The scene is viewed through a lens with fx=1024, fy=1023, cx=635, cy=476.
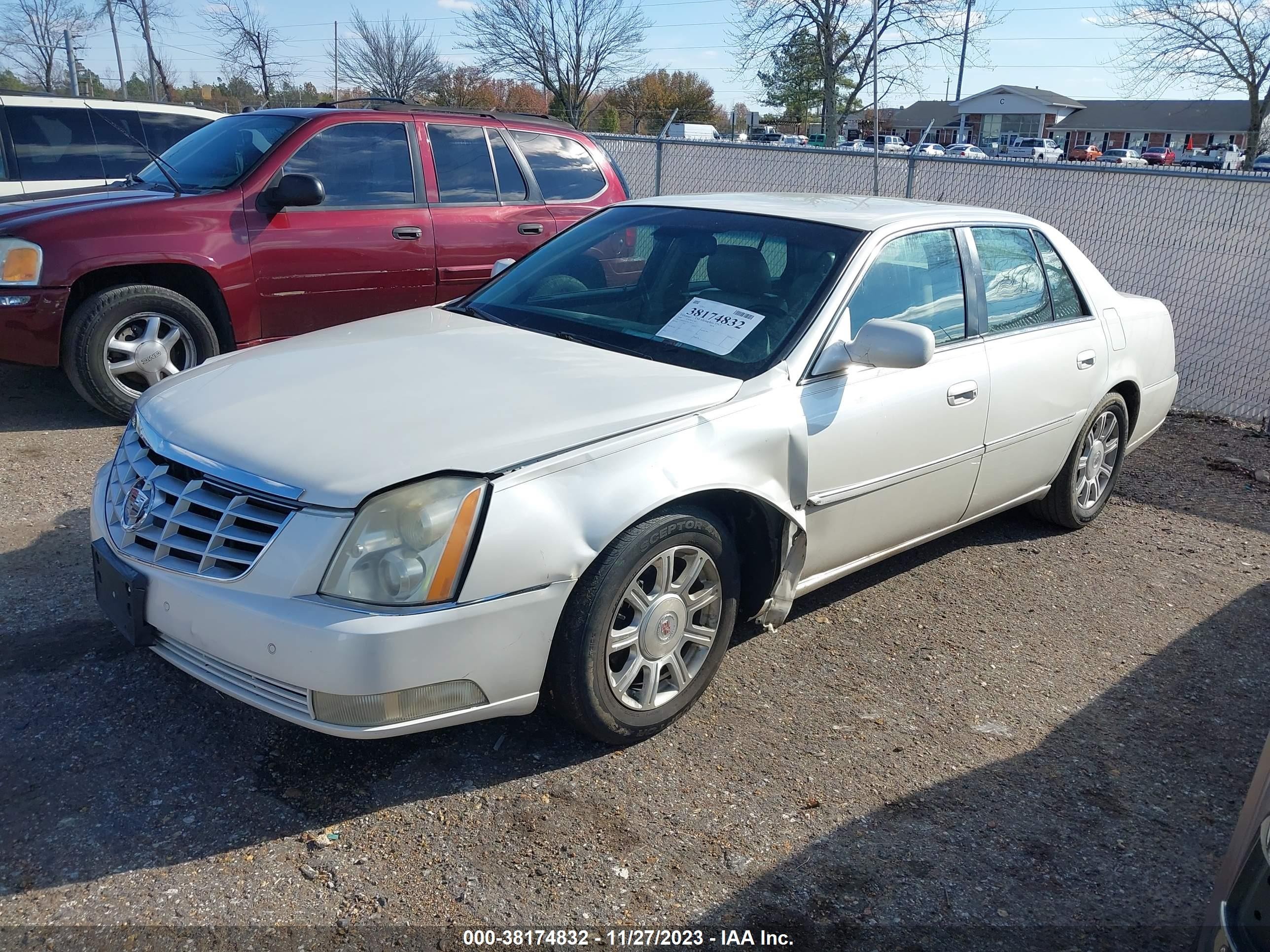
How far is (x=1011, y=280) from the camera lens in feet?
14.7

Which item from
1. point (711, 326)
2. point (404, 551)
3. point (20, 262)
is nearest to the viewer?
point (404, 551)

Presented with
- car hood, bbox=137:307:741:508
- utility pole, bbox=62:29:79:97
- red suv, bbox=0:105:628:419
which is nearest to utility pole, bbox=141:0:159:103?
utility pole, bbox=62:29:79:97

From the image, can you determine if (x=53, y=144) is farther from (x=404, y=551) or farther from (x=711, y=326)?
(x=404, y=551)

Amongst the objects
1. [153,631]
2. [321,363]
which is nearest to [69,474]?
[321,363]

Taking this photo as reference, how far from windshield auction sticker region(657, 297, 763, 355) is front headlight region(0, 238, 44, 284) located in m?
3.80

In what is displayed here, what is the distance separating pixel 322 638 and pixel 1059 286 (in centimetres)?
380

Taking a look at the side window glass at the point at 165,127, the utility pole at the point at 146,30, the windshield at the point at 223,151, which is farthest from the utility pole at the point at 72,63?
the windshield at the point at 223,151

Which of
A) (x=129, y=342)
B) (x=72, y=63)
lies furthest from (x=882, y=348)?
(x=72, y=63)

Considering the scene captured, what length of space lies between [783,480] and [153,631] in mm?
1917

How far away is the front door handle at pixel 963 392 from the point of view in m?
3.95

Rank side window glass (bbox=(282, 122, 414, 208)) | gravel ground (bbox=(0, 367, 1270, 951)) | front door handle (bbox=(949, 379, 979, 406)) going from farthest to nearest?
1. side window glass (bbox=(282, 122, 414, 208))
2. front door handle (bbox=(949, 379, 979, 406))
3. gravel ground (bbox=(0, 367, 1270, 951))

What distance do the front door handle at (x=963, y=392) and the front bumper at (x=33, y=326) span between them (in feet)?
15.2

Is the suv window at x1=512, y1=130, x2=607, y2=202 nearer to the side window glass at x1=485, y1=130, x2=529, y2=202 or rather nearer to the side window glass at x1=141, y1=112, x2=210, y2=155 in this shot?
the side window glass at x1=485, y1=130, x2=529, y2=202

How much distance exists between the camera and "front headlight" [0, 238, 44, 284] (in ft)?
17.9
